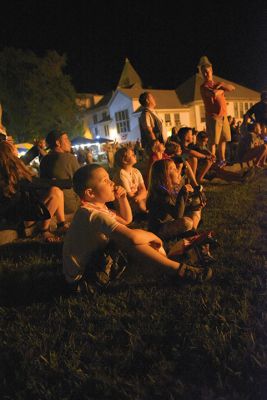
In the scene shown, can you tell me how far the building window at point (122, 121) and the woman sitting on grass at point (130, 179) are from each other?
1624 inches

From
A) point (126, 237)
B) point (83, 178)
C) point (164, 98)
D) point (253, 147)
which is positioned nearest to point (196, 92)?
point (164, 98)

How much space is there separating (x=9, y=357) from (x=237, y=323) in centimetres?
153

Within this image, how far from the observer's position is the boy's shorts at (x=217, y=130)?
783 cm

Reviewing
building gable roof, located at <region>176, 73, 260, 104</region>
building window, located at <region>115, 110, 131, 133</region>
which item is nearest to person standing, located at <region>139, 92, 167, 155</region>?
building gable roof, located at <region>176, 73, 260, 104</region>

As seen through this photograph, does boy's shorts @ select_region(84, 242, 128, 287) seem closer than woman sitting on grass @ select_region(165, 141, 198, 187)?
Yes

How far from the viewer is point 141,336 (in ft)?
7.76

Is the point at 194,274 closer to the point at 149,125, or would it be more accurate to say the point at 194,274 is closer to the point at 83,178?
the point at 83,178

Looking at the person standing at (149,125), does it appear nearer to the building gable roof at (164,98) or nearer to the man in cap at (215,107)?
the man in cap at (215,107)

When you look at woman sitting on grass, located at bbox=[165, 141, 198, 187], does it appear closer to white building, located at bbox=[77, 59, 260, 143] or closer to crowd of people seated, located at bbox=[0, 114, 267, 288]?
crowd of people seated, located at bbox=[0, 114, 267, 288]

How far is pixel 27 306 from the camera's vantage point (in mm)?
2980

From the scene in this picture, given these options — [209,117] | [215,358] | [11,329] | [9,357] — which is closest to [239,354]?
[215,358]

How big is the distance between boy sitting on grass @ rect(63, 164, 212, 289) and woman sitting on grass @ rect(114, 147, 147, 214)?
2.08 metres

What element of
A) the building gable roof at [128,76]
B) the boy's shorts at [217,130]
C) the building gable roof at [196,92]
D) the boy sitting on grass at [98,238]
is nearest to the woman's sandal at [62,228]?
the boy sitting on grass at [98,238]

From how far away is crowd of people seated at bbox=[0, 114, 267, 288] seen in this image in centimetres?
280
